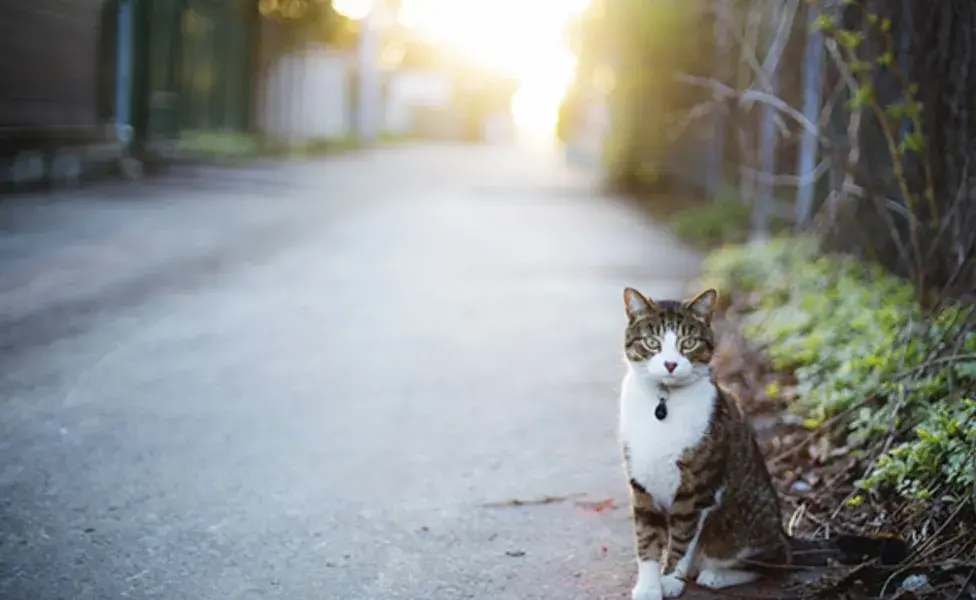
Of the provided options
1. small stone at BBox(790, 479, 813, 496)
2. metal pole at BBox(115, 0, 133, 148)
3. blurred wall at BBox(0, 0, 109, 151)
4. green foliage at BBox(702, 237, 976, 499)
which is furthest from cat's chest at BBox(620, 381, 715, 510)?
metal pole at BBox(115, 0, 133, 148)

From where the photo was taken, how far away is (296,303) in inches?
349

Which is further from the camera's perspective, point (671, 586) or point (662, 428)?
point (671, 586)

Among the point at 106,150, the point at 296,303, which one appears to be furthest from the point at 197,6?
the point at 296,303

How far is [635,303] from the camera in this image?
3768 mm

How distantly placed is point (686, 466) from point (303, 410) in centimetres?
292

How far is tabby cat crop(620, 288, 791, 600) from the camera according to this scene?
3523mm

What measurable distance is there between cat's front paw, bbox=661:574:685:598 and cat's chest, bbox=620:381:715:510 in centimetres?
24

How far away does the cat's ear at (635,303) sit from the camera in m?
3.71

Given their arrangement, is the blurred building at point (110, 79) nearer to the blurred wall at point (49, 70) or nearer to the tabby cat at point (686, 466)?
the blurred wall at point (49, 70)

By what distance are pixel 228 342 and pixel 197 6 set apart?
14427 mm

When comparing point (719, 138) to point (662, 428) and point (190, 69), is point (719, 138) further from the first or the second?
point (662, 428)

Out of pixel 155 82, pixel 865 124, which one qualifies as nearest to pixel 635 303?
pixel 865 124

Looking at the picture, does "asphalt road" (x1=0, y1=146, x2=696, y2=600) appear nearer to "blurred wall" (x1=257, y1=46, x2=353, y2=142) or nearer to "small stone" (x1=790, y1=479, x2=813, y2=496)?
"small stone" (x1=790, y1=479, x2=813, y2=496)

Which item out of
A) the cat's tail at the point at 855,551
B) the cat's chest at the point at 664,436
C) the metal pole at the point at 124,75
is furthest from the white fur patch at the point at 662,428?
the metal pole at the point at 124,75
